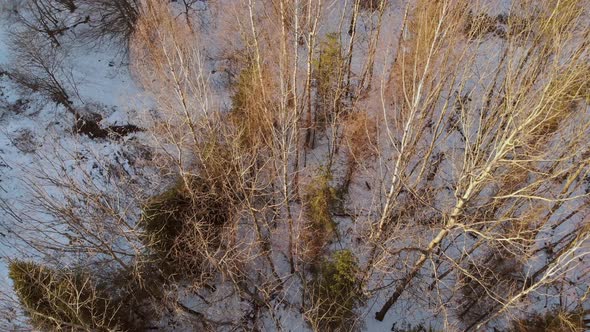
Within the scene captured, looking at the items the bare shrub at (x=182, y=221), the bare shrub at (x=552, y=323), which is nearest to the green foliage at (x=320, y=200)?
the bare shrub at (x=182, y=221)

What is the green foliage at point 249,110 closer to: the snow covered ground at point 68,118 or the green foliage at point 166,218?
the green foliage at point 166,218

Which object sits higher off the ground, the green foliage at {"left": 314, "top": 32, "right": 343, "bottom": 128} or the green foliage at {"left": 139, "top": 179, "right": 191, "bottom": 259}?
the green foliage at {"left": 314, "top": 32, "right": 343, "bottom": 128}

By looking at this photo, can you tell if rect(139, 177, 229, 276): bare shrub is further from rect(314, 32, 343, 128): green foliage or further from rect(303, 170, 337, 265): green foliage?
rect(314, 32, 343, 128): green foliage

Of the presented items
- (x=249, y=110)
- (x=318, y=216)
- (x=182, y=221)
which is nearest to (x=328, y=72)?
(x=249, y=110)

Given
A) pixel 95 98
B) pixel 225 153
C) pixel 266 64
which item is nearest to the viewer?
pixel 225 153

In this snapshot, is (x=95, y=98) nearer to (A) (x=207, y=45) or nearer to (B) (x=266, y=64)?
(A) (x=207, y=45)

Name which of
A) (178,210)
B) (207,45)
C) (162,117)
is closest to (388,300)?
(178,210)

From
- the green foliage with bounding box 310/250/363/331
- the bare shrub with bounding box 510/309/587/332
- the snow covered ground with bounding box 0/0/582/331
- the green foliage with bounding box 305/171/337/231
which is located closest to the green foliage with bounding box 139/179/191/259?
the snow covered ground with bounding box 0/0/582/331

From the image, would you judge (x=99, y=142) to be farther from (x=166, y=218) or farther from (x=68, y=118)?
(x=166, y=218)
